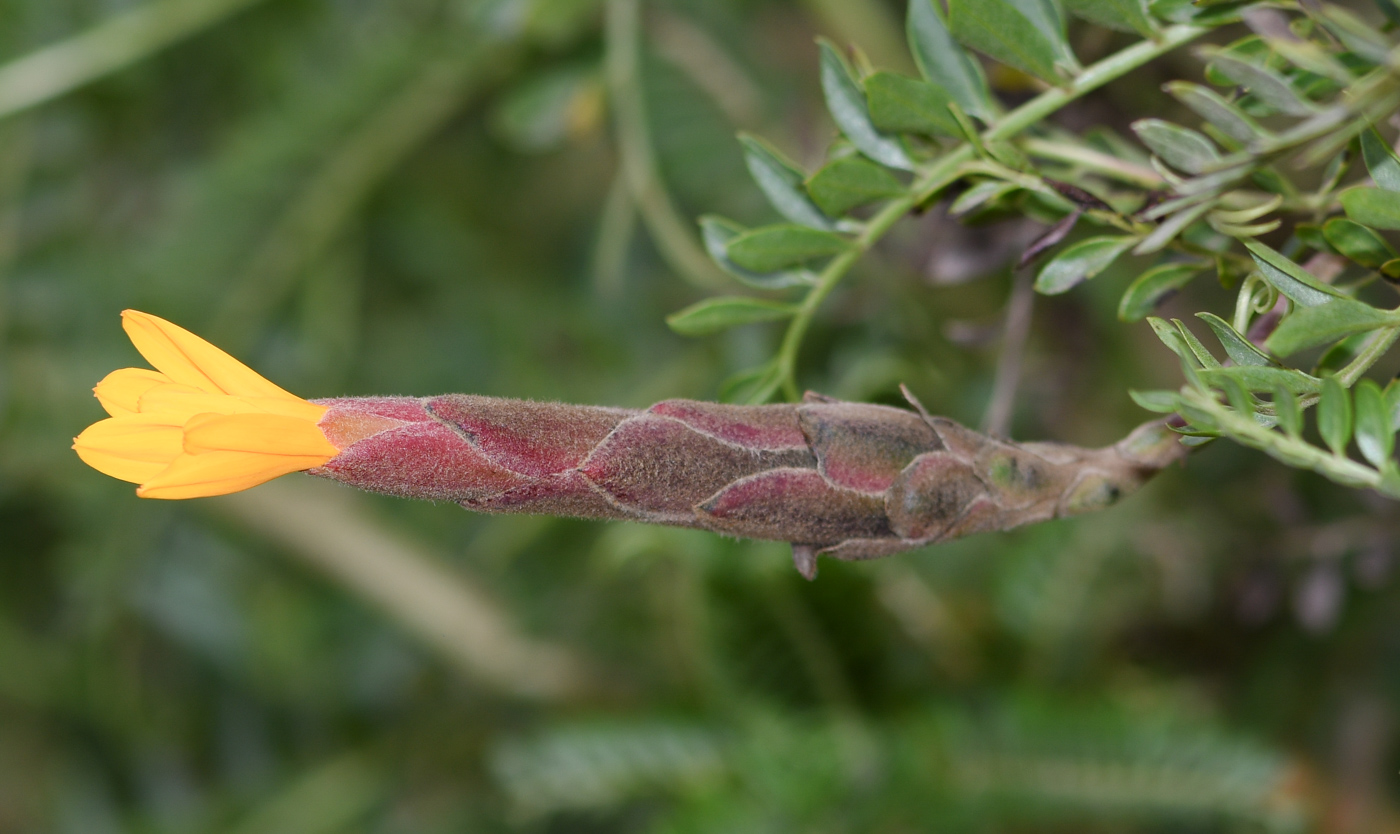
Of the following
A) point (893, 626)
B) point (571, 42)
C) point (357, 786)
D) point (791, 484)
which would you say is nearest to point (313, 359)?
point (571, 42)

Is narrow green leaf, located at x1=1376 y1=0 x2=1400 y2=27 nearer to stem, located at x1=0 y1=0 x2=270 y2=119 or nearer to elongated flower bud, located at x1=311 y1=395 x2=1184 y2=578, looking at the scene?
elongated flower bud, located at x1=311 y1=395 x2=1184 y2=578

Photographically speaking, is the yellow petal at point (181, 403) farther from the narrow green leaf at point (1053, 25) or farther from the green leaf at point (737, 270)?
the narrow green leaf at point (1053, 25)

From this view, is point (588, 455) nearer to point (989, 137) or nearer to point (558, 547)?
point (989, 137)

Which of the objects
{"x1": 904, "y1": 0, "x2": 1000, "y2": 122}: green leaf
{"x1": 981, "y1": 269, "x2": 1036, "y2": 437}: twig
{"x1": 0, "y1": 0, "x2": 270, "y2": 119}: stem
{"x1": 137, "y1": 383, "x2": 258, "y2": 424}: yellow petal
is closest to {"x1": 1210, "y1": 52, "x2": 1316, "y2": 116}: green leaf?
{"x1": 904, "y1": 0, "x2": 1000, "y2": 122}: green leaf

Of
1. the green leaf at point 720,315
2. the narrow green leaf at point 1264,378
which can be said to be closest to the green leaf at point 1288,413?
the narrow green leaf at point 1264,378

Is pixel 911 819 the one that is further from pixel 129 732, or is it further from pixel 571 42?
pixel 129 732

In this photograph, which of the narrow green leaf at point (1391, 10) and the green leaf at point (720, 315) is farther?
the green leaf at point (720, 315)
